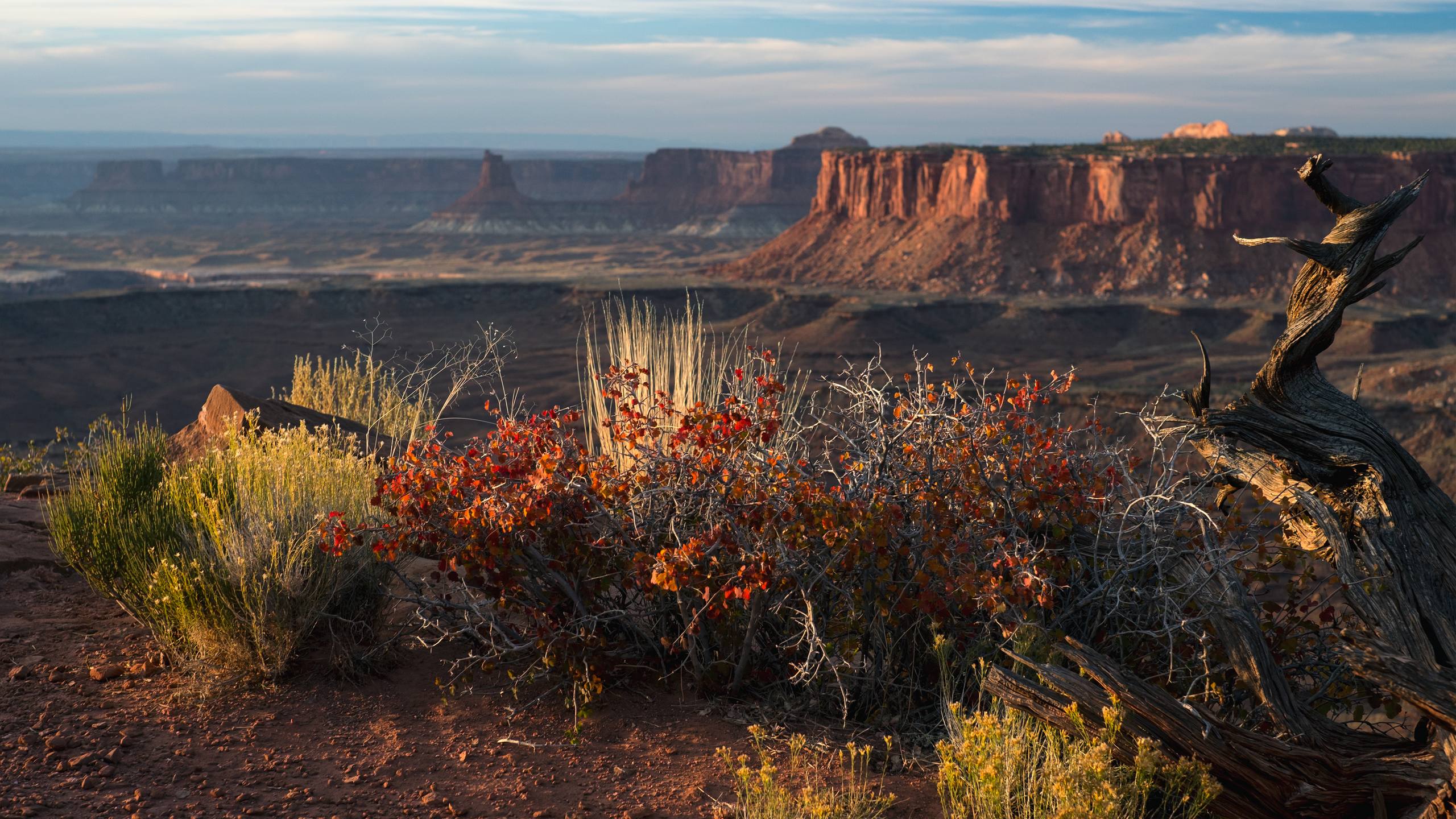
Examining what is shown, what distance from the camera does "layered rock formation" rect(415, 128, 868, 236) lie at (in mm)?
106312

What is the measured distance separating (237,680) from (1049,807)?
3.22 metres

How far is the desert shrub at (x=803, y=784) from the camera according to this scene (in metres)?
3.47

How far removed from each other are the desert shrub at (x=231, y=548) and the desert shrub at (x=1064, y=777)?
274cm

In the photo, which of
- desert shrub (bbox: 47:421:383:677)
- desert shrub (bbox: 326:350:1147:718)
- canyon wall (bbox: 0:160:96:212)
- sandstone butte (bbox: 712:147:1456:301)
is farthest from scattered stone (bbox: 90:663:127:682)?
canyon wall (bbox: 0:160:96:212)

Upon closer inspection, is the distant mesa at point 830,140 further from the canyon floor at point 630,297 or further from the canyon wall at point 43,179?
the canyon wall at point 43,179

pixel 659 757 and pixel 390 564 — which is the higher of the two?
pixel 390 564

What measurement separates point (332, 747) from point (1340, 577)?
3784 millimetres

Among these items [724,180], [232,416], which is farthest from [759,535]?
[724,180]

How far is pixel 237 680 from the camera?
187 inches

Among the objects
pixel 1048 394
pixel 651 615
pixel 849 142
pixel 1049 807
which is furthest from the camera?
pixel 849 142

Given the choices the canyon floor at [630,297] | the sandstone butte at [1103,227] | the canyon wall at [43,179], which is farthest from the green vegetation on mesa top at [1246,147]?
the canyon wall at [43,179]

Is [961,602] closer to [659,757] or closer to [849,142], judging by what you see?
[659,757]

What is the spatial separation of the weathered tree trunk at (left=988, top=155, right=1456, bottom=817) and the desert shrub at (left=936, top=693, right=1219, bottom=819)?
13 centimetres

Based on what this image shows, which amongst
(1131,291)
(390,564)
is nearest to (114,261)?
(1131,291)
